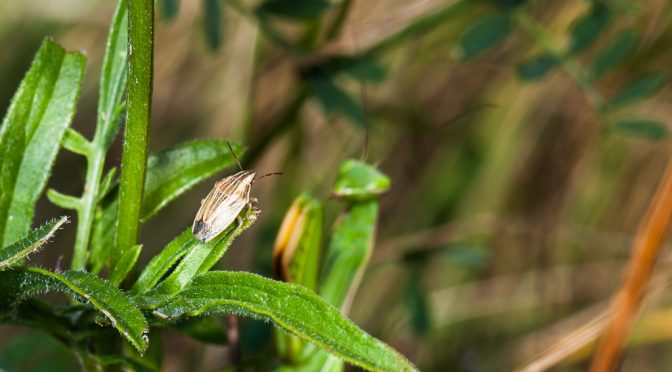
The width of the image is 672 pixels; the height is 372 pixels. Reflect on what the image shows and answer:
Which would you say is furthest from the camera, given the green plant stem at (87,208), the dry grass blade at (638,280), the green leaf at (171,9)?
the dry grass blade at (638,280)

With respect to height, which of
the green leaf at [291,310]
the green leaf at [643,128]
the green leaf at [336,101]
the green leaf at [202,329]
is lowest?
the green leaf at [202,329]

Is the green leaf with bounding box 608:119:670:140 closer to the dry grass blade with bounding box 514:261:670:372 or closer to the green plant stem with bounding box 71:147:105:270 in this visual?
the dry grass blade with bounding box 514:261:670:372

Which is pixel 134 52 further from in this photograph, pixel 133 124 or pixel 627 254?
pixel 627 254

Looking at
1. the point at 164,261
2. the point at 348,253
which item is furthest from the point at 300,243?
the point at 164,261

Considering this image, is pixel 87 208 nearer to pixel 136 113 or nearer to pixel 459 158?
pixel 136 113

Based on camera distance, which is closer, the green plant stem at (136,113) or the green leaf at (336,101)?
the green plant stem at (136,113)

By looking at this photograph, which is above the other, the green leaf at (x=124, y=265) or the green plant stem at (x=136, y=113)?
the green plant stem at (x=136, y=113)

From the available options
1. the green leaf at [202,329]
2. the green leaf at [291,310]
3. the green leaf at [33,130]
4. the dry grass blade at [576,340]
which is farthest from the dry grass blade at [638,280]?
the green leaf at [33,130]

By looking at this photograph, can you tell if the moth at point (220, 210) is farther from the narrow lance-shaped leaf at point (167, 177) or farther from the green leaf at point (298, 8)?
the green leaf at point (298, 8)
